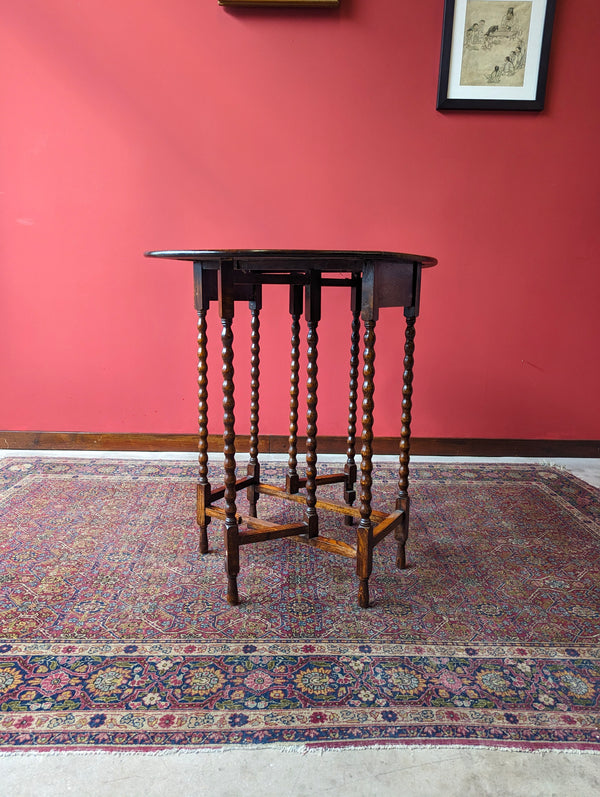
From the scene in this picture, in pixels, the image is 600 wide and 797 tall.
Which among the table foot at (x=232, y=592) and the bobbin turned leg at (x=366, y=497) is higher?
the bobbin turned leg at (x=366, y=497)

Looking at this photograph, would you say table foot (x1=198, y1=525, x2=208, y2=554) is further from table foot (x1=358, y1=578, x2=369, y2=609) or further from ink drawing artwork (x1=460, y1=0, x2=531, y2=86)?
ink drawing artwork (x1=460, y1=0, x2=531, y2=86)

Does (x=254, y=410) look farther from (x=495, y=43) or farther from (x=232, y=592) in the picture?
(x=495, y=43)

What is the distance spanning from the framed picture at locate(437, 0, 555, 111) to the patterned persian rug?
220cm

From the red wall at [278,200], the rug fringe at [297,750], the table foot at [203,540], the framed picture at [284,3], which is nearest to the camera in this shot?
the rug fringe at [297,750]

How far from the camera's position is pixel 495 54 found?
315cm

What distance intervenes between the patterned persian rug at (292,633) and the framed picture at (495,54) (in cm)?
220

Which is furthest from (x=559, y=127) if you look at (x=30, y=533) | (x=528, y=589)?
(x=30, y=533)

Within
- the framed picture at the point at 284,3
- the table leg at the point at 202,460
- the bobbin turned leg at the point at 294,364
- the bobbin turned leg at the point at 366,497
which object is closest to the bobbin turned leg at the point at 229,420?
the table leg at the point at 202,460

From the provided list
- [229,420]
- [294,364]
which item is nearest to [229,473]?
[229,420]

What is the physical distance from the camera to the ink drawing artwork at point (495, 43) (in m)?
3.11

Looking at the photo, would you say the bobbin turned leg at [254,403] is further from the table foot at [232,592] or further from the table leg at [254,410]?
the table foot at [232,592]

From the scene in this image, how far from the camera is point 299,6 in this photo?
3.10 meters

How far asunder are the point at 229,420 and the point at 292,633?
0.68 metres

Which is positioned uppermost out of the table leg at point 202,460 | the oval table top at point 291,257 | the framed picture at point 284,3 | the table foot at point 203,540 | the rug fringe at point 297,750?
the framed picture at point 284,3
